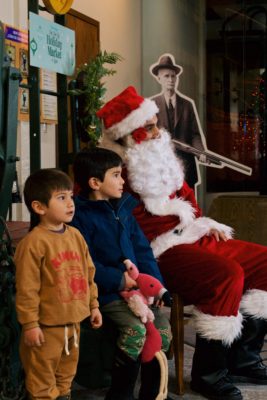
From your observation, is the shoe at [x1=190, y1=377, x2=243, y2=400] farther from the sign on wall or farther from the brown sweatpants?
the sign on wall

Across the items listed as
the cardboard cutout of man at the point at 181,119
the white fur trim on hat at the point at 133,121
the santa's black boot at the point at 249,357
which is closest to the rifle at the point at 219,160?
the cardboard cutout of man at the point at 181,119

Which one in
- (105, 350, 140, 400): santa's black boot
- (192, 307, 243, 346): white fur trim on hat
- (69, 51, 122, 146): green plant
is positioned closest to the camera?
(105, 350, 140, 400): santa's black boot

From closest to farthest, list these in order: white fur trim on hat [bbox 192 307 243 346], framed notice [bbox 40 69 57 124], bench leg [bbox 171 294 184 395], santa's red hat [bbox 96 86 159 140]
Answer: white fur trim on hat [bbox 192 307 243 346] → bench leg [bbox 171 294 184 395] → santa's red hat [bbox 96 86 159 140] → framed notice [bbox 40 69 57 124]

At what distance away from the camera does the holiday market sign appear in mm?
2385

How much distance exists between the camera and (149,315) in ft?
7.23

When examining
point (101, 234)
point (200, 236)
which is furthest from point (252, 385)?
point (101, 234)

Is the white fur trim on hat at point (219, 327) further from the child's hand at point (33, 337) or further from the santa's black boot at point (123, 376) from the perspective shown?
the child's hand at point (33, 337)

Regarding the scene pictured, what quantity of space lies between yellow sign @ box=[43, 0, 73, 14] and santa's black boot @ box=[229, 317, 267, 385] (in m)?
1.49

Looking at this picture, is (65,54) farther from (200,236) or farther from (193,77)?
(193,77)

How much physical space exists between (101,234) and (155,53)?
12.5 feet

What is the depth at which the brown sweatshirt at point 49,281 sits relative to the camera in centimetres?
186

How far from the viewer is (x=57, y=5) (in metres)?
2.57

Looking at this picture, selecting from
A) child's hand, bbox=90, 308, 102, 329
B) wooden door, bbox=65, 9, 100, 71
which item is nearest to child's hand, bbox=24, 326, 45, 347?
child's hand, bbox=90, 308, 102, 329

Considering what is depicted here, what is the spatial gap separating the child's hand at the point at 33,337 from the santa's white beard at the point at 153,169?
0.96 metres
